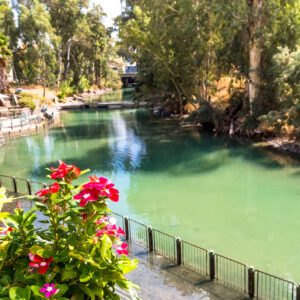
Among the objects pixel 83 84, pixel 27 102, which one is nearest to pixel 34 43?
pixel 27 102

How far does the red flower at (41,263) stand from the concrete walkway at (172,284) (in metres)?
5.22

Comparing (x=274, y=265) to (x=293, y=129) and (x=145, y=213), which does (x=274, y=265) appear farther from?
(x=293, y=129)

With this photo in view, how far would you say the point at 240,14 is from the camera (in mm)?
25953

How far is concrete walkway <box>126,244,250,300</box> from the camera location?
324 inches

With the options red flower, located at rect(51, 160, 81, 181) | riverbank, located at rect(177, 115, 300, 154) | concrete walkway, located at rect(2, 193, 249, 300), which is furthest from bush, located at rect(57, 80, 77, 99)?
red flower, located at rect(51, 160, 81, 181)

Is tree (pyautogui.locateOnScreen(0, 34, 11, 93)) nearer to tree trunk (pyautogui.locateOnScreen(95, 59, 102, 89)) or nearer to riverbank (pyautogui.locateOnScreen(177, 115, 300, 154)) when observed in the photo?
riverbank (pyautogui.locateOnScreen(177, 115, 300, 154))

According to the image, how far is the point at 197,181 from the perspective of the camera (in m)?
19.3

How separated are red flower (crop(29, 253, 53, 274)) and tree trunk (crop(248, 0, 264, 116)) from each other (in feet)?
85.7

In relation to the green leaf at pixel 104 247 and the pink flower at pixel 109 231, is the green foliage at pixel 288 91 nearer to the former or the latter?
the pink flower at pixel 109 231

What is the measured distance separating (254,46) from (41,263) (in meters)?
27.8

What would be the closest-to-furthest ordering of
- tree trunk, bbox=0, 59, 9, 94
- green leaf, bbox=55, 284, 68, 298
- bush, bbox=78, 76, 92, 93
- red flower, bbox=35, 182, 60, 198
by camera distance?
green leaf, bbox=55, 284, 68, 298, red flower, bbox=35, 182, 60, 198, tree trunk, bbox=0, 59, 9, 94, bush, bbox=78, 76, 92, 93

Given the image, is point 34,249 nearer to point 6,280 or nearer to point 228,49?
point 6,280

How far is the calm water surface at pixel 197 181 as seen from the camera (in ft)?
41.3

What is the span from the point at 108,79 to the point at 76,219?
83.1 m
